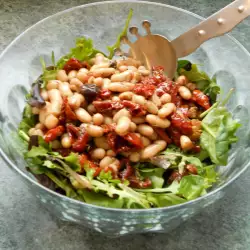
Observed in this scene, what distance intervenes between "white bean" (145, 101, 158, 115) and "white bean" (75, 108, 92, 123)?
0.13m

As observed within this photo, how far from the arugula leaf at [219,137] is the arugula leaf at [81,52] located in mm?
365

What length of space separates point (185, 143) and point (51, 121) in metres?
0.30

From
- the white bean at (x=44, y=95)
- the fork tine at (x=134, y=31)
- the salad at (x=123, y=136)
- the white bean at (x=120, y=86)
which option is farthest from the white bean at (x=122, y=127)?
the fork tine at (x=134, y=31)

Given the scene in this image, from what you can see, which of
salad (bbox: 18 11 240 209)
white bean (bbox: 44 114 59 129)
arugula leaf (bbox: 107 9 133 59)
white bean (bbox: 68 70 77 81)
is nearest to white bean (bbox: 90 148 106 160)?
salad (bbox: 18 11 240 209)

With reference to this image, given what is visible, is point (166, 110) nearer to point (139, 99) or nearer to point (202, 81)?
point (139, 99)

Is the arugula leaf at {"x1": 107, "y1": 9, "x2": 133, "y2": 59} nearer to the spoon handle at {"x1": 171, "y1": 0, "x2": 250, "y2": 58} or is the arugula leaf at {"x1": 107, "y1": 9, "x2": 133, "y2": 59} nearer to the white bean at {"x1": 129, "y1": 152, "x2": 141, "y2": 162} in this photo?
the spoon handle at {"x1": 171, "y1": 0, "x2": 250, "y2": 58}

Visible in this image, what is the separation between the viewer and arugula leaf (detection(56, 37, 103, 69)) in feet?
4.15

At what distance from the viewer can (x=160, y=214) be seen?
94cm

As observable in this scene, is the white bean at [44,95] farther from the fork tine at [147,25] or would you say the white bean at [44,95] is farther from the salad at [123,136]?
the fork tine at [147,25]

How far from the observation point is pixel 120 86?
1132mm

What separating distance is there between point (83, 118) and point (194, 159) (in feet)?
0.87

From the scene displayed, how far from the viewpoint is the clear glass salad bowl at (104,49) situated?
0.99m

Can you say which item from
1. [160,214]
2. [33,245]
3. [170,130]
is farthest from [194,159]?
[33,245]

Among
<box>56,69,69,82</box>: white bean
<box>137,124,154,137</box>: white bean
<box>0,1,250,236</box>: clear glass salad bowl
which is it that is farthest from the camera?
<box>56,69,69,82</box>: white bean
